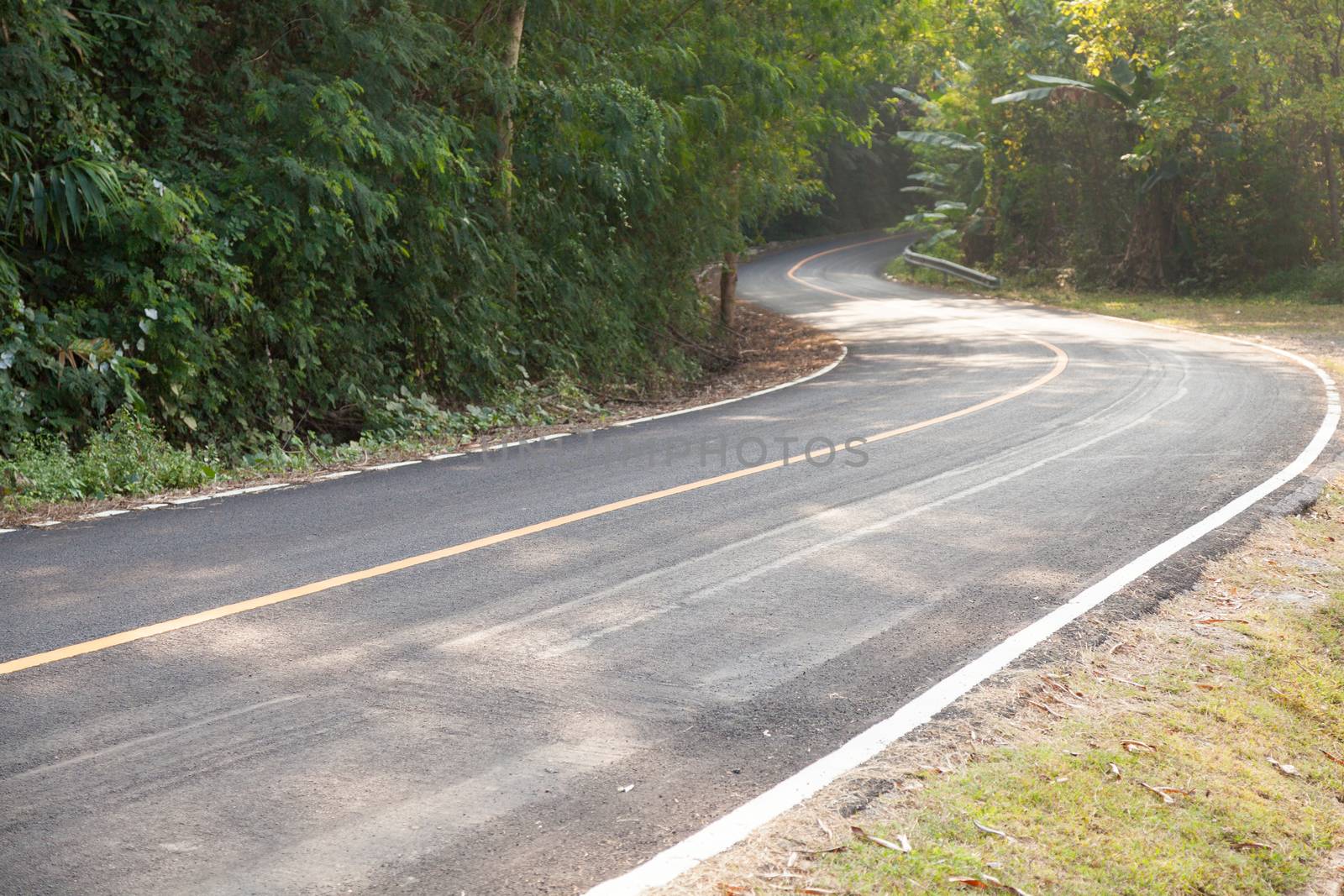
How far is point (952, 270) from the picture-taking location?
3938cm

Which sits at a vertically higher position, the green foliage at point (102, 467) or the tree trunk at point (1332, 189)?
the tree trunk at point (1332, 189)

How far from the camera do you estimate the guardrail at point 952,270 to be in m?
37.3

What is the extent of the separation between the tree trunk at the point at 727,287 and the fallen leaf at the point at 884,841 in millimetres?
21580

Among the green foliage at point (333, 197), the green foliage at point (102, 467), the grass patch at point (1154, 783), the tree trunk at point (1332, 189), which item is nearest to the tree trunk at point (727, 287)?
the green foliage at point (333, 197)

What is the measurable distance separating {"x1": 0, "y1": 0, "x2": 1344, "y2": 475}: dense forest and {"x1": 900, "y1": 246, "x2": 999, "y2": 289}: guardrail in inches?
330

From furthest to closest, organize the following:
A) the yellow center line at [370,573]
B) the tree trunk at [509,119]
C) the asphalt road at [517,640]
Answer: the tree trunk at [509,119] → the yellow center line at [370,573] → the asphalt road at [517,640]

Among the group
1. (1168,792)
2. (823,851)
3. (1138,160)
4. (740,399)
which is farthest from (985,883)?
(1138,160)

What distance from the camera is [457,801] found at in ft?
13.5

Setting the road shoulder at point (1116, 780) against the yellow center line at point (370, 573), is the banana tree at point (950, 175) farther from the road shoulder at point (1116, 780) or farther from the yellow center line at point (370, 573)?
the road shoulder at point (1116, 780)

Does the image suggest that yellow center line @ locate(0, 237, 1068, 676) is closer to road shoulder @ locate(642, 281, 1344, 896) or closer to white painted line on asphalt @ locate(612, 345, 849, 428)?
white painted line on asphalt @ locate(612, 345, 849, 428)

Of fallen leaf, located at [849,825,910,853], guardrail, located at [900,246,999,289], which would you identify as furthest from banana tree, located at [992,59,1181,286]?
fallen leaf, located at [849,825,910,853]

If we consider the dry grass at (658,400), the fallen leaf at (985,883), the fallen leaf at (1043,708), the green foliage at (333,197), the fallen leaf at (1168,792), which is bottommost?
the dry grass at (658,400)

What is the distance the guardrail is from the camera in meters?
37.3

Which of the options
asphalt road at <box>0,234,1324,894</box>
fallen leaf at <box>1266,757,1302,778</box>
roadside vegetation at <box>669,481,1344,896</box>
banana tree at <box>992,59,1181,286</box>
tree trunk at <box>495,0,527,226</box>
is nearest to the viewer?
roadside vegetation at <box>669,481,1344,896</box>
